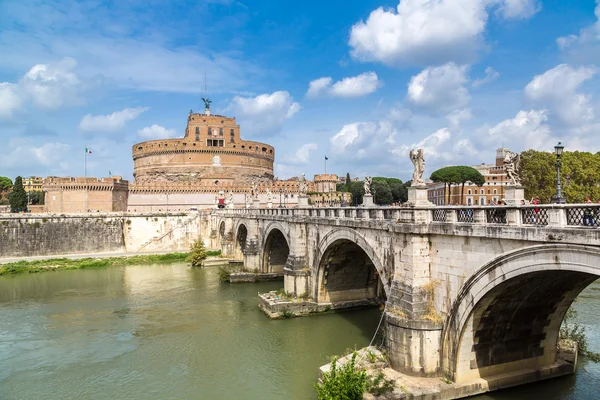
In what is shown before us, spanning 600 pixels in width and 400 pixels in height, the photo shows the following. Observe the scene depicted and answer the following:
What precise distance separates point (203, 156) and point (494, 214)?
7417 cm

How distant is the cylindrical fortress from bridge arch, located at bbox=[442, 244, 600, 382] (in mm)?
68891

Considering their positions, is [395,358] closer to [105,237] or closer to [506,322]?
[506,322]

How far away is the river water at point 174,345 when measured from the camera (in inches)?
551

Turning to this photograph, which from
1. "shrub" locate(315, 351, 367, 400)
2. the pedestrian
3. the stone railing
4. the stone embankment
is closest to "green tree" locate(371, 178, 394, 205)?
the stone embankment

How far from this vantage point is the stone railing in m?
8.31

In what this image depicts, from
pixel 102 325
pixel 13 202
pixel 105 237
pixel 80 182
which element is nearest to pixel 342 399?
pixel 102 325

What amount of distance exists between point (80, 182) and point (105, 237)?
16247 millimetres

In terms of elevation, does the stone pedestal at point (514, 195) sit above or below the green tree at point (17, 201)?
below

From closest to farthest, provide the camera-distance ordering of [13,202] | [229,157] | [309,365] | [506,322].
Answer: [506,322], [309,365], [13,202], [229,157]

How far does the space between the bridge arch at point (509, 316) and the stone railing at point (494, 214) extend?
69 centimetres

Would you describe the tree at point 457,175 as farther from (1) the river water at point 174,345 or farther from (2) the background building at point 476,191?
(1) the river water at point 174,345

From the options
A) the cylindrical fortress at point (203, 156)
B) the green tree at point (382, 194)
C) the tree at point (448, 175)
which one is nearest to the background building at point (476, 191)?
the green tree at point (382, 194)

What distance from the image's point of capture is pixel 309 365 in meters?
15.8

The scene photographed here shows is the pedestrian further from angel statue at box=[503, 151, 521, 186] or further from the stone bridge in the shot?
angel statue at box=[503, 151, 521, 186]
